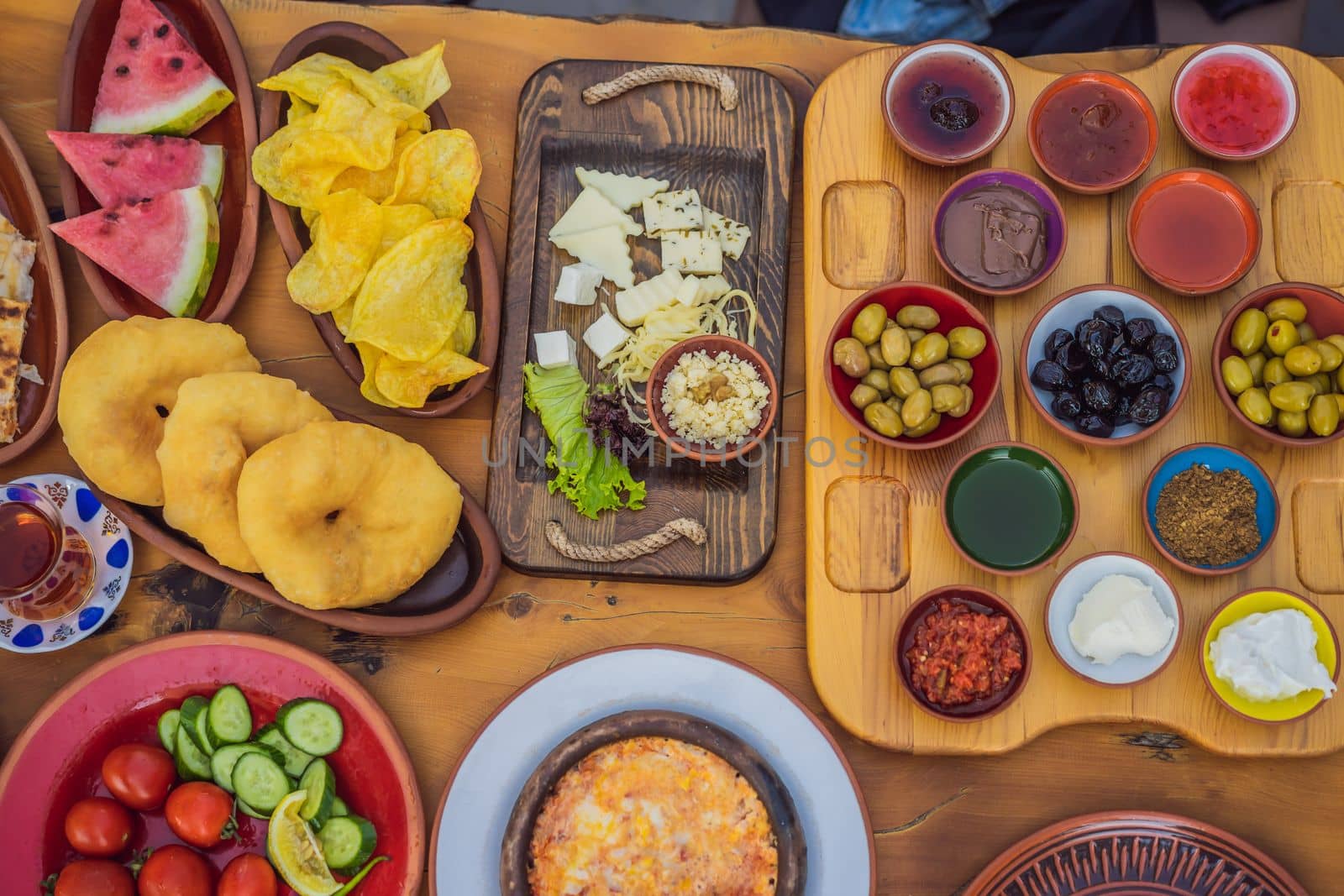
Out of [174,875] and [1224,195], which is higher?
[1224,195]

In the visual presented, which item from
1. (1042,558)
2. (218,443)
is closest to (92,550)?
(218,443)

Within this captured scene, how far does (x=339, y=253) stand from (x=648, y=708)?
136 centimetres

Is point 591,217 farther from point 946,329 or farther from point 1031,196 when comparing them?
point 1031,196

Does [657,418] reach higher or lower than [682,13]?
lower

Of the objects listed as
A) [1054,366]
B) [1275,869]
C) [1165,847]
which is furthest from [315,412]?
[1275,869]

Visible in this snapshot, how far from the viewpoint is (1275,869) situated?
2.31 metres

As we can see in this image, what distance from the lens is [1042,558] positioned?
8.00 ft

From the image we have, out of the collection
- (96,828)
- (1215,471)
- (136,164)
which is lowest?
(96,828)

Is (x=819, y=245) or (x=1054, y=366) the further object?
(x=819, y=245)

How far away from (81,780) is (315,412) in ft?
3.50

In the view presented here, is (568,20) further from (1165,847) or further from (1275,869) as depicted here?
→ (1275,869)

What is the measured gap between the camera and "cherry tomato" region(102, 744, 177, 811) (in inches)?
91.5

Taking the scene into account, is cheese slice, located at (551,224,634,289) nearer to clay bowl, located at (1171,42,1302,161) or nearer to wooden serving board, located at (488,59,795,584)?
wooden serving board, located at (488,59,795,584)

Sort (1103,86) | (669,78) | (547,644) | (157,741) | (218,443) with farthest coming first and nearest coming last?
(669,78), (1103,86), (547,644), (157,741), (218,443)
